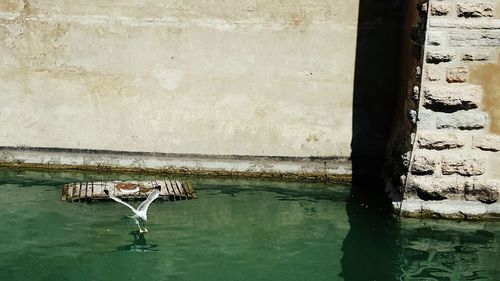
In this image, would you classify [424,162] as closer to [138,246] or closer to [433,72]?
[433,72]

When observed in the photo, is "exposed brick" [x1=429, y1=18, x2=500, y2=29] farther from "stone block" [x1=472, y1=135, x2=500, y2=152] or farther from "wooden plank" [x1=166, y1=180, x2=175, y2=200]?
"wooden plank" [x1=166, y1=180, x2=175, y2=200]

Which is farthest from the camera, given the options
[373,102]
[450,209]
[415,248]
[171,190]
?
[373,102]

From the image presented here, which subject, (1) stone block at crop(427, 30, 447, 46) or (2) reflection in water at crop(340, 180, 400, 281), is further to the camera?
(1) stone block at crop(427, 30, 447, 46)

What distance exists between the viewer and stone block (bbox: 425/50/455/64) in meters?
7.41

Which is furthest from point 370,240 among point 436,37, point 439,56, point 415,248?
point 436,37

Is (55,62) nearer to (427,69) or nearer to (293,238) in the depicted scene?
(293,238)

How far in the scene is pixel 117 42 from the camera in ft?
29.3

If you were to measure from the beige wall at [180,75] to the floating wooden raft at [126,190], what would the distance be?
0.77m

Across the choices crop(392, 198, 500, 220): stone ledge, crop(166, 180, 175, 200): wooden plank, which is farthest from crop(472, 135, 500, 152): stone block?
crop(166, 180, 175, 200): wooden plank

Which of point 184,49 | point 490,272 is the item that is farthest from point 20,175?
point 490,272

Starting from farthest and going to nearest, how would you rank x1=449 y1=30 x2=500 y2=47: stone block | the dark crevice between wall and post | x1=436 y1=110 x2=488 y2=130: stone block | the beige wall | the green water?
1. the beige wall
2. the dark crevice between wall and post
3. x1=436 y1=110 x2=488 y2=130: stone block
4. x1=449 y1=30 x2=500 y2=47: stone block
5. the green water

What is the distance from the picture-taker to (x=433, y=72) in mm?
7496

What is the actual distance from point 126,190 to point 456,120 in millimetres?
4169

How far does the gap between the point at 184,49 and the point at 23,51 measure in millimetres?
2216
